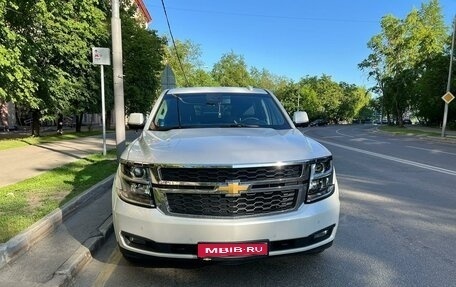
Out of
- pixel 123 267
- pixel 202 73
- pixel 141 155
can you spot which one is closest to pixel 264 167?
pixel 141 155

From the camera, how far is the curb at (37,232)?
14.9 ft

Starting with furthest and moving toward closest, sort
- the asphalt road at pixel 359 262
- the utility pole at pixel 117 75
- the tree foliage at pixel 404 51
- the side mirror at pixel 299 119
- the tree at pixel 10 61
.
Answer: the tree foliage at pixel 404 51, the tree at pixel 10 61, the utility pole at pixel 117 75, the side mirror at pixel 299 119, the asphalt road at pixel 359 262

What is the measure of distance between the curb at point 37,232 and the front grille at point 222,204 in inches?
76.2

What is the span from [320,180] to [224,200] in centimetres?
90

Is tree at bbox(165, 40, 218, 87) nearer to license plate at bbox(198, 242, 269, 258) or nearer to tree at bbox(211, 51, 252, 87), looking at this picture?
tree at bbox(211, 51, 252, 87)

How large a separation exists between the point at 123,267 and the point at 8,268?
3.53ft

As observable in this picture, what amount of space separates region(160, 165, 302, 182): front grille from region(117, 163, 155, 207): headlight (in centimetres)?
18

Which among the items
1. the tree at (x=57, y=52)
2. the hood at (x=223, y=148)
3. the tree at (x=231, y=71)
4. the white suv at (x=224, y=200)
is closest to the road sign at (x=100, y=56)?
the tree at (x=57, y=52)

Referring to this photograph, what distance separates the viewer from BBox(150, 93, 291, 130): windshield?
5.41 meters

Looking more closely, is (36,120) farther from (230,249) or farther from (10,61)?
(230,249)

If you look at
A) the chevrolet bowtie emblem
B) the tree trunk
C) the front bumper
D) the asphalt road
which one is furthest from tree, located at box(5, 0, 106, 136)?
the chevrolet bowtie emblem

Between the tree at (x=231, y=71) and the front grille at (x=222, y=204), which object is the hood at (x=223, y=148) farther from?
the tree at (x=231, y=71)

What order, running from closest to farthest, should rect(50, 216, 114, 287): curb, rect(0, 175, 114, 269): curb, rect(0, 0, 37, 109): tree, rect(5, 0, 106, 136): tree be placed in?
1. rect(50, 216, 114, 287): curb
2. rect(0, 175, 114, 269): curb
3. rect(0, 0, 37, 109): tree
4. rect(5, 0, 106, 136): tree

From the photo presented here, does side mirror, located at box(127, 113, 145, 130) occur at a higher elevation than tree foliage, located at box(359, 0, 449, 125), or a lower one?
lower
